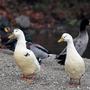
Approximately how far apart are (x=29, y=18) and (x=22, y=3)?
2432 mm

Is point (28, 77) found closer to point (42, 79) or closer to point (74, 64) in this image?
point (42, 79)

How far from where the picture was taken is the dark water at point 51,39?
71.7ft

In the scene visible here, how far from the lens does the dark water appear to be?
21841mm

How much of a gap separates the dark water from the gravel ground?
18.7 feet

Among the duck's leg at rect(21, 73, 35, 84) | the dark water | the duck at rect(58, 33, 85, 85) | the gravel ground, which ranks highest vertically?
the duck at rect(58, 33, 85, 85)

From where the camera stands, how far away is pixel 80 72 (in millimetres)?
12156

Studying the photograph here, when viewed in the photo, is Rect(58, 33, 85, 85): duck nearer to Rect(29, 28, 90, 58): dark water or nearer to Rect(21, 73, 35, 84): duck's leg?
Rect(21, 73, 35, 84): duck's leg

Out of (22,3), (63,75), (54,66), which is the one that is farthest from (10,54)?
(22,3)

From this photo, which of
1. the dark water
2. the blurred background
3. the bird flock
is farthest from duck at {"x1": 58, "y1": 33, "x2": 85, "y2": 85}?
the blurred background

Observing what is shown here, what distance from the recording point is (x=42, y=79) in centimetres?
1302

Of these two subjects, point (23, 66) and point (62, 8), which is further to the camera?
point (62, 8)

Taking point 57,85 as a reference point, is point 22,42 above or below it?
above

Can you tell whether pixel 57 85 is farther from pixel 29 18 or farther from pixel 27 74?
pixel 29 18

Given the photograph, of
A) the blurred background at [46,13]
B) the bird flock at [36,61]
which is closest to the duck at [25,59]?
the bird flock at [36,61]
